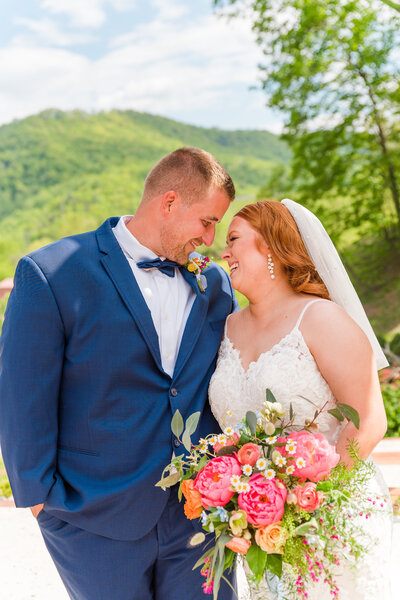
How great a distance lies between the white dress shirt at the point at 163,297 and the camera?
2279 mm

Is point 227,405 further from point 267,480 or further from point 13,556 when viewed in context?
point 13,556

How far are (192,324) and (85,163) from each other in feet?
98.1

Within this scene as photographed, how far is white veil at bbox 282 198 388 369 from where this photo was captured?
2465 mm

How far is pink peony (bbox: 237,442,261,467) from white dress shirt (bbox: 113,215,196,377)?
610mm

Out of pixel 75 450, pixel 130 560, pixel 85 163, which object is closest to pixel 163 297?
pixel 75 450

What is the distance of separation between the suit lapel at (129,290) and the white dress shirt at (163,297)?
10cm

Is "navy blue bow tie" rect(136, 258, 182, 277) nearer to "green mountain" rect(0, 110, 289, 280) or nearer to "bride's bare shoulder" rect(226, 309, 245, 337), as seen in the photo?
"bride's bare shoulder" rect(226, 309, 245, 337)

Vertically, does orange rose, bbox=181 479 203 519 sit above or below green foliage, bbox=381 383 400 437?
above

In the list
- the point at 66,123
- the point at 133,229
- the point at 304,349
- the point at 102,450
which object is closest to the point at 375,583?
the point at 304,349

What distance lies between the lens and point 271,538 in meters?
1.60

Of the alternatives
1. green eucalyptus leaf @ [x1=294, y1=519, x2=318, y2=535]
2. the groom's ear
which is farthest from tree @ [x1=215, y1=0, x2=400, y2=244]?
green eucalyptus leaf @ [x1=294, y1=519, x2=318, y2=535]

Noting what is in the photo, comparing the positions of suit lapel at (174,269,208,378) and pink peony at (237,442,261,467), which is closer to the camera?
pink peony at (237,442,261,467)

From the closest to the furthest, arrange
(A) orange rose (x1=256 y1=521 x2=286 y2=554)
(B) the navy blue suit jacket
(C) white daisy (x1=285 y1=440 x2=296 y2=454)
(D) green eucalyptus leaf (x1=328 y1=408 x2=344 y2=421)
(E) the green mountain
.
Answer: (A) orange rose (x1=256 y1=521 x2=286 y2=554) → (C) white daisy (x1=285 y1=440 x2=296 y2=454) → (D) green eucalyptus leaf (x1=328 y1=408 x2=344 y2=421) → (B) the navy blue suit jacket → (E) the green mountain

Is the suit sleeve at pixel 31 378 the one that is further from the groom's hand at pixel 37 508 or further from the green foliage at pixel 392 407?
the green foliage at pixel 392 407
